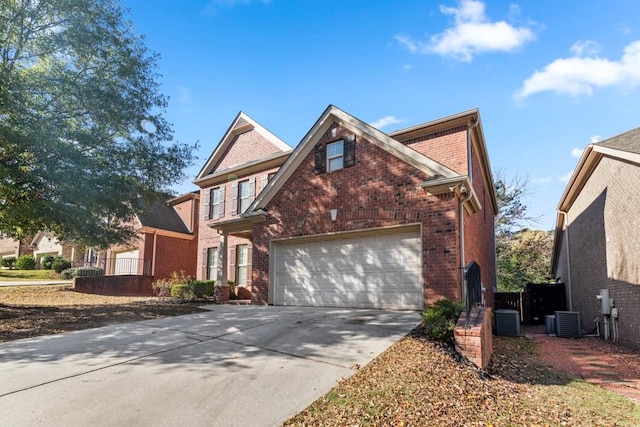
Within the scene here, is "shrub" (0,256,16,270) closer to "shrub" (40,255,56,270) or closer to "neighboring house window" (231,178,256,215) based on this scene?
"shrub" (40,255,56,270)

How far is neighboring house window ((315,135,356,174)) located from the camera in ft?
37.2

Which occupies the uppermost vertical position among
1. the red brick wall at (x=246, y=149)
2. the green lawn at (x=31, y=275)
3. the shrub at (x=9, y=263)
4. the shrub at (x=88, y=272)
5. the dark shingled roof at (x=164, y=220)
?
the red brick wall at (x=246, y=149)

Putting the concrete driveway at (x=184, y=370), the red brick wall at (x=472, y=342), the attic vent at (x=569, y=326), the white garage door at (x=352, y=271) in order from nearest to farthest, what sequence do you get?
1. the concrete driveway at (x=184, y=370)
2. the red brick wall at (x=472, y=342)
3. the white garage door at (x=352, y=271)
4. the attic vent at (x=569, y=326)

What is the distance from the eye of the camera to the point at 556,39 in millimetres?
10250

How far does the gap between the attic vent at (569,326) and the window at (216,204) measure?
51.3ft

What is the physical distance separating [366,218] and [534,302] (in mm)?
11856

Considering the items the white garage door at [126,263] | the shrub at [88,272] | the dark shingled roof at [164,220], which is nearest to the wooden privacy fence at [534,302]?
the dark shingled roof at [164,220]

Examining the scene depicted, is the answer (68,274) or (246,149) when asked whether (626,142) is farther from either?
(68,274)

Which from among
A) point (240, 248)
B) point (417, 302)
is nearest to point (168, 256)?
point (240, 248)

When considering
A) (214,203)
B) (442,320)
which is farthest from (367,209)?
(214,203)

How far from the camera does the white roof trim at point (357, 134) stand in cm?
985

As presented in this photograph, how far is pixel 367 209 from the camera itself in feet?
35.0

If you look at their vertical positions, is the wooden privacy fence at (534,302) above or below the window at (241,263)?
below

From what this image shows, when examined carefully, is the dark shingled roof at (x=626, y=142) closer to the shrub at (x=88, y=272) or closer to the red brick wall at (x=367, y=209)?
the red brick wall at (x=367, y=209)
